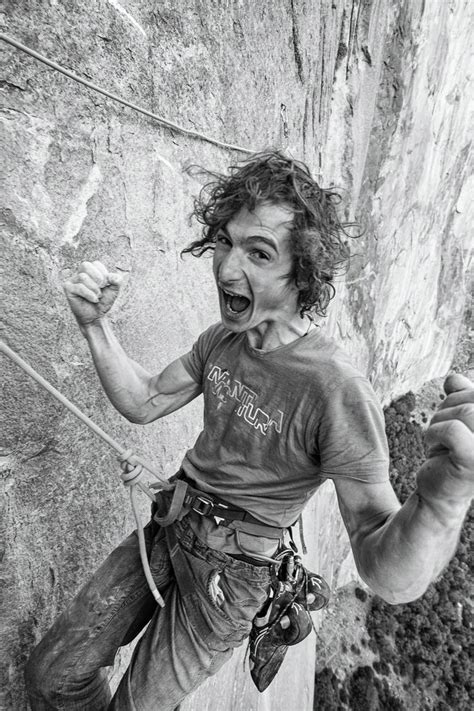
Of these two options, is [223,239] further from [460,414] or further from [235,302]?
[460,414]

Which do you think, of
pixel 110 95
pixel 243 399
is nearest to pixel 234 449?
pixel 243 399

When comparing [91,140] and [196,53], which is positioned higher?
[196,53]

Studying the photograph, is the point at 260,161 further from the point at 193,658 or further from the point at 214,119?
the point at 193,658

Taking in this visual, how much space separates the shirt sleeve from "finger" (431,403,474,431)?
0.29 m

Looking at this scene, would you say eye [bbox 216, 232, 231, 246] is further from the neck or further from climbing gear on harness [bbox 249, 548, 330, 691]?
climbing gear on harness [bbox 249, 548, 330, 691]

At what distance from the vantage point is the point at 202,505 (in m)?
1.74

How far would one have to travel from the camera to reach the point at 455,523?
1073 millimetres

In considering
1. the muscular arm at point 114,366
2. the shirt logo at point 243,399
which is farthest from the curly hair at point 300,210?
the muscular arm at point 114,366

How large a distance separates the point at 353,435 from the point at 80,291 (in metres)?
1.00

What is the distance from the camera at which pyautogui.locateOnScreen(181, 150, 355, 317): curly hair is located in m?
1.57

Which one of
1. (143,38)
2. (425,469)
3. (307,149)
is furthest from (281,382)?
(307,149)

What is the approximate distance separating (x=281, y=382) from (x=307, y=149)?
12.9 ft

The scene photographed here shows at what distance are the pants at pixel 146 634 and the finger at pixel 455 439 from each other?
0.99 meters

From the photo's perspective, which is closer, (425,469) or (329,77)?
(425,469)
